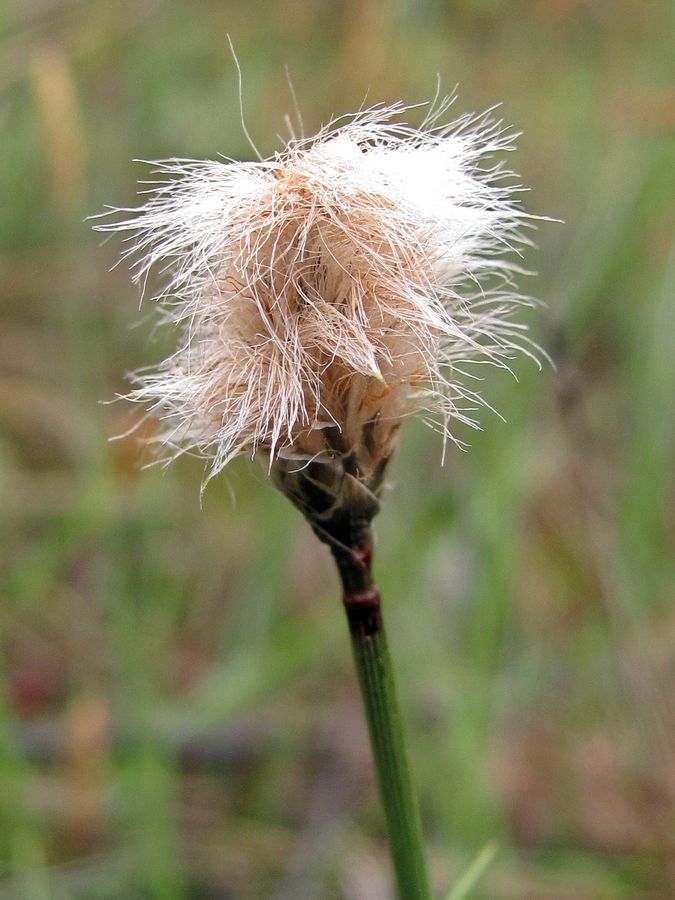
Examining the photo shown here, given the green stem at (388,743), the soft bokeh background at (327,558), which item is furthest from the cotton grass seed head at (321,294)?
the soft bokeh background at (327,558)

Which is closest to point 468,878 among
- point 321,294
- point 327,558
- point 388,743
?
point 388,743

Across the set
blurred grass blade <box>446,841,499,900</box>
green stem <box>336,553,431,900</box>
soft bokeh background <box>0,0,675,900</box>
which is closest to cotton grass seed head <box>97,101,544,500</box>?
green stem <box>336,553,431,900</box>

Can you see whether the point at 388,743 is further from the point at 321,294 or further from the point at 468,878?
the point at 321,294

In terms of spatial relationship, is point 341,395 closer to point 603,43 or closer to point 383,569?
point 383,569

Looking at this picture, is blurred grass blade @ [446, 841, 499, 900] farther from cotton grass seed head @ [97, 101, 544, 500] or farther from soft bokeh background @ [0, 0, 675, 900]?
Answer: soft bokeh background @ [0, 0, 675, 900]

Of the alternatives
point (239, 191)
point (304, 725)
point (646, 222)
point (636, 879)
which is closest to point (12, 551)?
point (304, 725)
